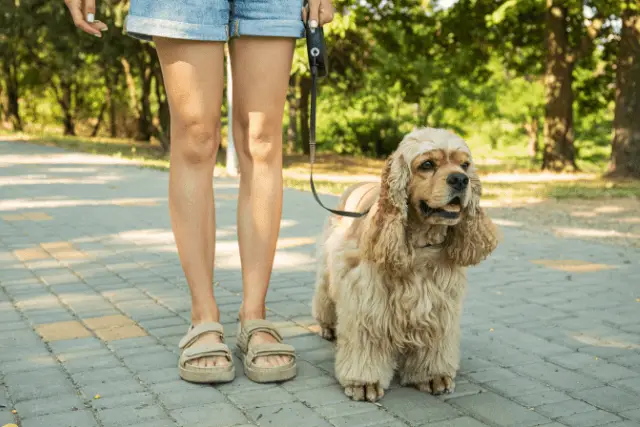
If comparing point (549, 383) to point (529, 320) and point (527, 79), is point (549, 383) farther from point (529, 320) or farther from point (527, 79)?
point (527, 79)

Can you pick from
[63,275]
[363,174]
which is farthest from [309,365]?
[363,174]

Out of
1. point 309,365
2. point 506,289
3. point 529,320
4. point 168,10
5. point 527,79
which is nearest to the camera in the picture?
point 168,10

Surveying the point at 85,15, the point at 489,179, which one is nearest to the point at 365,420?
the point at 85,15

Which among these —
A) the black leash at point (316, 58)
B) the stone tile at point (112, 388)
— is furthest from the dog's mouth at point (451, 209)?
the stone tile at point (112, 388)

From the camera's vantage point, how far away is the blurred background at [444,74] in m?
18.0

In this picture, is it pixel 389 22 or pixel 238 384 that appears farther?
pixel 389 22

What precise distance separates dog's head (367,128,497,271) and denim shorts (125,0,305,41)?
2.58ft

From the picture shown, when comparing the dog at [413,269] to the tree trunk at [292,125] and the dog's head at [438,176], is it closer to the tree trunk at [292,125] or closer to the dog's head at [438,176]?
the dog's head at [438,176]

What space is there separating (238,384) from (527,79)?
2814 cm

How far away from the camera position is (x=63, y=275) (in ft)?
18.4

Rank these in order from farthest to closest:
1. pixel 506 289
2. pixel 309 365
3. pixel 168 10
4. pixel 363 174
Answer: pixel 363 174 → pixel 506 289 → pixel 309 365 → pixel 168 10

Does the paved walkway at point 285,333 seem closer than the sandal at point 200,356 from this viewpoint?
Yes

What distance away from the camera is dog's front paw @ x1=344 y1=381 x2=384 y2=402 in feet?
10.5

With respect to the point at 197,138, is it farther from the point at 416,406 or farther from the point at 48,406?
the point at 416,406
